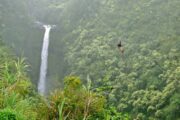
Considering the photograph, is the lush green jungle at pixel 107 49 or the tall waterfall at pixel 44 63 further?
the tall waterfall at pixel 44 63

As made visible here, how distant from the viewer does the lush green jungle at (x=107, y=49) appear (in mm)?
32781

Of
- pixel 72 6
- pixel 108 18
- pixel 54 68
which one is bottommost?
pixel 54 68

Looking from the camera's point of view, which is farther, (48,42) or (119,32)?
(48,42)

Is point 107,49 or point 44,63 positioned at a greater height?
point 107,49

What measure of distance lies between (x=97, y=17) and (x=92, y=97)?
39424mm

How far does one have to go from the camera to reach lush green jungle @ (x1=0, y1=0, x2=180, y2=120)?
3278 cm

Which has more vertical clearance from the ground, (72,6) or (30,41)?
(72,6)

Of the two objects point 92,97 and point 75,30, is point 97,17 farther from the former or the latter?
point 92,97

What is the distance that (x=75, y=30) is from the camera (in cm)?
5319

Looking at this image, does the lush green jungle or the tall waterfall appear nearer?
the lush green jungle

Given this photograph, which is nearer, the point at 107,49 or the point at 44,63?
the point at 107,49

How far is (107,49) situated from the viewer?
4466 cm

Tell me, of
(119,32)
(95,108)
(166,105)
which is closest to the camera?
(95,108)

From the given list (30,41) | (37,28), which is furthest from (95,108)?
(37,28)
